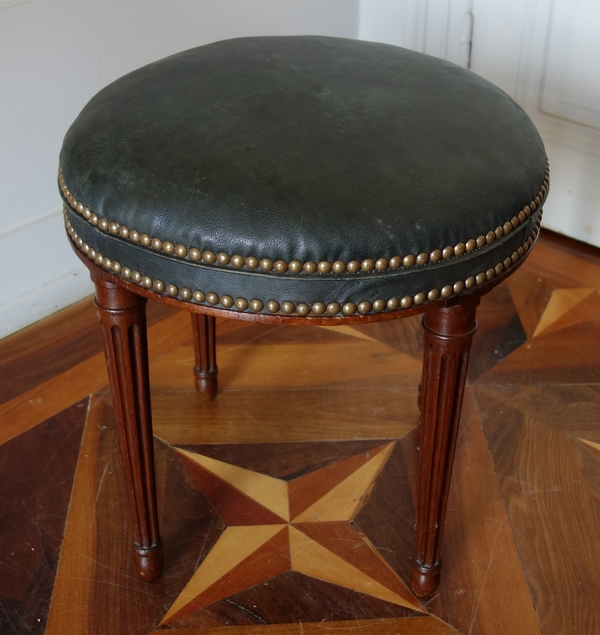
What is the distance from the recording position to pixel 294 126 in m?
0.51

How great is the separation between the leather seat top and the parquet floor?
0.34m

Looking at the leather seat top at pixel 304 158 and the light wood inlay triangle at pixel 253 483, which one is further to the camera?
the light wood inlay triangle at pixel 253 483

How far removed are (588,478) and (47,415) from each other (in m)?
0.55

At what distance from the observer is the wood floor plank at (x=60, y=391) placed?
0.83 metres

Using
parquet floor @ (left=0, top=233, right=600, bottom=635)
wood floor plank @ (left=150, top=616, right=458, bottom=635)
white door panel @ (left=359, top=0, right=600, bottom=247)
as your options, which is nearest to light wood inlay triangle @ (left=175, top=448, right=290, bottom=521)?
parquet floor @ (left=0, top=233, right=600, bottom=635)

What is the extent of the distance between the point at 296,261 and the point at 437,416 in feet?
0.59

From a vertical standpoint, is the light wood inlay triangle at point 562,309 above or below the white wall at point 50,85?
below

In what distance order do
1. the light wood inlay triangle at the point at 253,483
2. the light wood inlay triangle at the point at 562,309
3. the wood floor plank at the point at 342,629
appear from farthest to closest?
the light wood inlay triangle at the point at 562,309
the light wood inlay triangle at the point at 253,483
the wood floor plank at the point at 342,629

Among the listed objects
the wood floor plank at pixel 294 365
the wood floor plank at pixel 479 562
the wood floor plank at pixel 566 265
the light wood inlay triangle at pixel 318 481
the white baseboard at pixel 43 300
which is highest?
the white baseboard at pixel 43 300

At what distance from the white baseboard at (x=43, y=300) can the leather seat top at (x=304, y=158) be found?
0.44 m

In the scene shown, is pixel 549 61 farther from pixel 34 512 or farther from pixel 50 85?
pixel 34 512

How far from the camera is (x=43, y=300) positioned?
99 centimetres

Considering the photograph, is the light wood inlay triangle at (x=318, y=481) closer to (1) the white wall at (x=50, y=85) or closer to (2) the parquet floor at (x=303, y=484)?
(2) the parquet floor at (x=303, y=484)

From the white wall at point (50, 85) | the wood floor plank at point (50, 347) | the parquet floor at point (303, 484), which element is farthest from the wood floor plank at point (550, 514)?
the white wall at point (50, 85)
